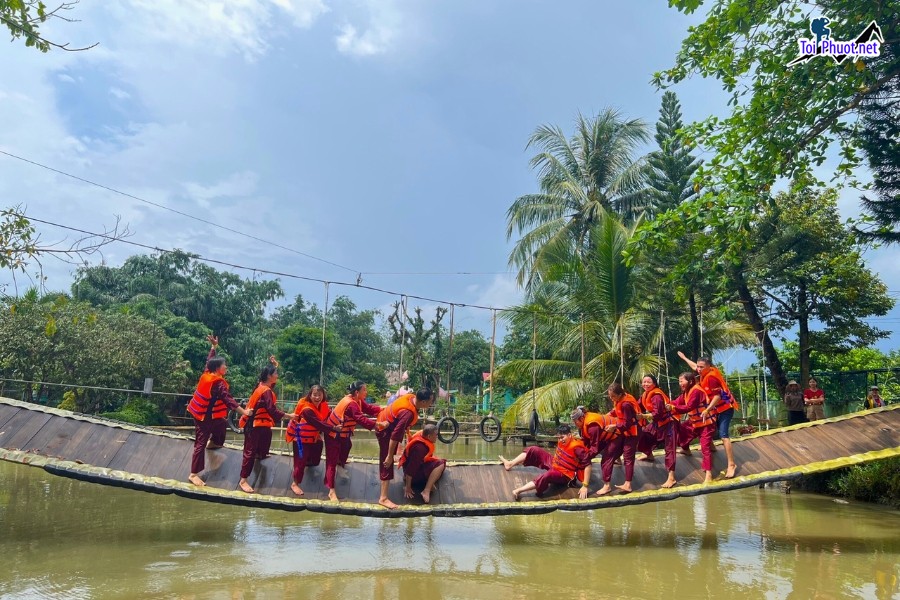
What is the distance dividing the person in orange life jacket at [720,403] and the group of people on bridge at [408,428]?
0.01 metres

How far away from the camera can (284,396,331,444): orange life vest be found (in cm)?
687

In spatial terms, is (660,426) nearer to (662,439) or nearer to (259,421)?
(662,439)

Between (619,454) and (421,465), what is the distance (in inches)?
88.7

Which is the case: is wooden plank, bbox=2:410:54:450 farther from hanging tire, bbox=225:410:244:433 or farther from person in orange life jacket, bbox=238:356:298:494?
person in orange life jacket, bbox=238:356:298:494

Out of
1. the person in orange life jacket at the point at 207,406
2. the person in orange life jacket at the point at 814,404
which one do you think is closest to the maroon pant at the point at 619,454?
the person in orange life jacket at the point at 207,406

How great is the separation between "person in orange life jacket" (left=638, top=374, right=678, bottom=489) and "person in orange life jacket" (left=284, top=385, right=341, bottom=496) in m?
3.59

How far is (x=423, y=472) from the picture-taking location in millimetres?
7070

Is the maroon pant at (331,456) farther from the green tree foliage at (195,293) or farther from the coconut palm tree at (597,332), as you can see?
the green tree foliage at (195,293)

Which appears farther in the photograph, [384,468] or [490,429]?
[490,429]

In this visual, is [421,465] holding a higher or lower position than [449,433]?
lower

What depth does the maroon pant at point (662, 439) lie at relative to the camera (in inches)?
283

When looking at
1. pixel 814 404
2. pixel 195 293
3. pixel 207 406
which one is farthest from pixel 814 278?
pixel 195 293

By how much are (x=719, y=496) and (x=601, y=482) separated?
5.22 meters

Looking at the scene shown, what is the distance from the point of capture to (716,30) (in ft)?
28.1
